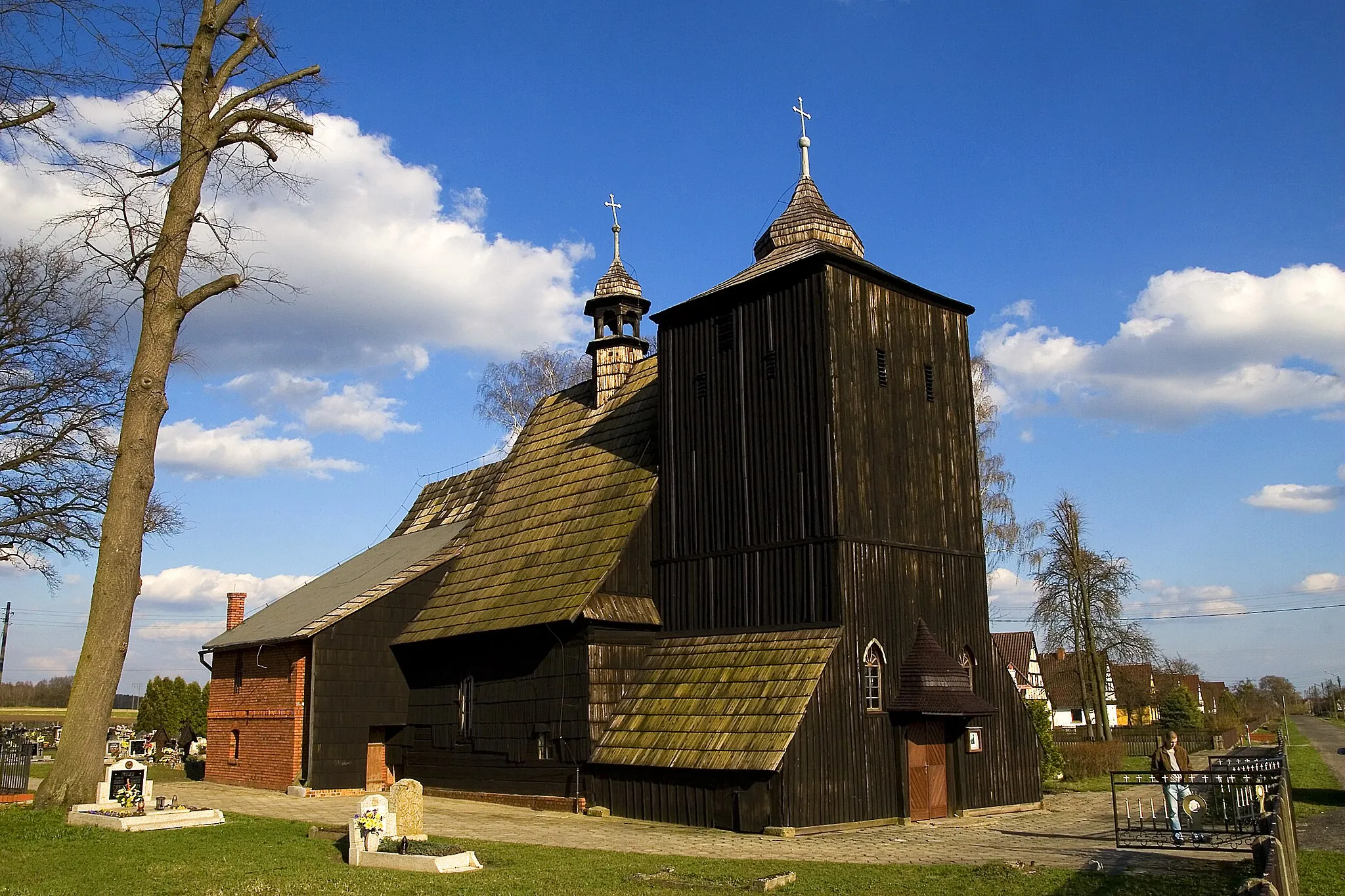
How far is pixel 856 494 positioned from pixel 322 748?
14.2m

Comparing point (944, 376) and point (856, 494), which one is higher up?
point (944, 376)

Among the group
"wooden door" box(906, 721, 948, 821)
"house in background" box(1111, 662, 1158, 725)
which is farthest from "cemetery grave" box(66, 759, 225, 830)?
"house in background" box(1111, 662, 1158, 725)

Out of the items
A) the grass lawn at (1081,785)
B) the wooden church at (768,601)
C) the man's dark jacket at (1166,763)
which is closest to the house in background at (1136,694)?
the grass lawn at (1081,785)

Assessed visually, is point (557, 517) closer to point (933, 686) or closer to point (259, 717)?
point (259, 717)

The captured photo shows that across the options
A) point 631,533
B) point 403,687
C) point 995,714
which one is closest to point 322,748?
point 403,687

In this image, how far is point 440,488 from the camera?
117 ft

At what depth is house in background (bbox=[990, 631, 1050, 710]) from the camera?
66.1 metres

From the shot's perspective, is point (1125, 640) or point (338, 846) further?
point (1125, 640)

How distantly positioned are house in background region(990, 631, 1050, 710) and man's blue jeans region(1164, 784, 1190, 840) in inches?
2002

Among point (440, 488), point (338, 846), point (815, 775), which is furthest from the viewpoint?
point (440, 488)

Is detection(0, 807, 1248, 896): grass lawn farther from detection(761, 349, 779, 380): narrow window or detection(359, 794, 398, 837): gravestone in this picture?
detection(761, 349, 779, 380): narrow window

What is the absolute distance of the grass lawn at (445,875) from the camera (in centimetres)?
1177

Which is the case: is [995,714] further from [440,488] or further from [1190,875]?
[440,488]

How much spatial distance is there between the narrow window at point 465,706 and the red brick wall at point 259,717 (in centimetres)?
392
